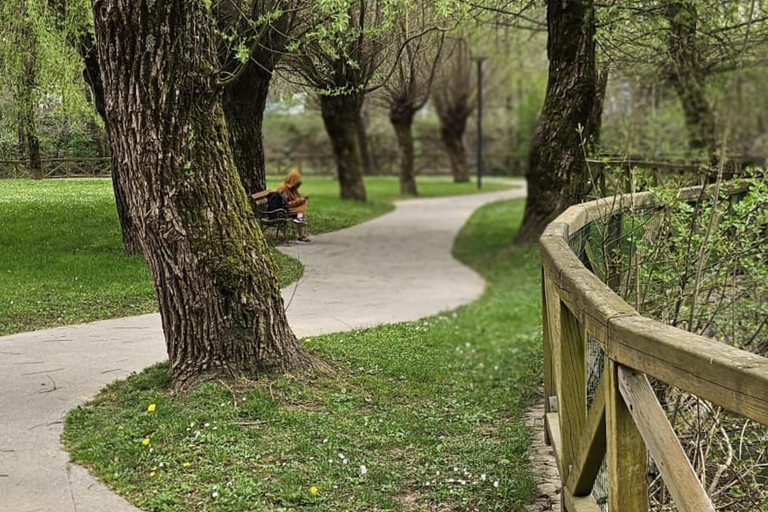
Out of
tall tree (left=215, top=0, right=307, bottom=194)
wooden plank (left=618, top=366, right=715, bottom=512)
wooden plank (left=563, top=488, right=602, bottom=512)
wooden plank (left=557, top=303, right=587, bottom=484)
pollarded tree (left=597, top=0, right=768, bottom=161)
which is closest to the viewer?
wooden plank (left=618, top=366, right=715, bottom=512)

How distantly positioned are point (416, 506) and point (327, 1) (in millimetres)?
3141

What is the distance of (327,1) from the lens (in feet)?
16.4

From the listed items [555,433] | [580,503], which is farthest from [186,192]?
[580,503]

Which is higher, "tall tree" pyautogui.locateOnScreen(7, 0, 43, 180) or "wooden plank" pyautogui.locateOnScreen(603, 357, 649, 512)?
"tall tree" pyautogui.locateOnScreen(7, 0, 43, 180)

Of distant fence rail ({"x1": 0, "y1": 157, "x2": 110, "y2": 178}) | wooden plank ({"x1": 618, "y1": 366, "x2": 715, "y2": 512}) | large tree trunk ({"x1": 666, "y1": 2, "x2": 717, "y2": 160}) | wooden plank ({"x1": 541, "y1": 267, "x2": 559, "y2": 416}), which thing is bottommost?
wooden plank ({"x1": 541, "y1": 267, "x2": 559, "y2": 416})

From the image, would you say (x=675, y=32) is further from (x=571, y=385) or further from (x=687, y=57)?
(x=571, y=385)

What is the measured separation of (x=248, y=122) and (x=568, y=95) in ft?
14.3

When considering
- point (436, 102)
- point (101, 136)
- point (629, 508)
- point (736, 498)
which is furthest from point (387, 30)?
point (436, 102)

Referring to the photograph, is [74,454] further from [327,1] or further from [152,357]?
[327,1]

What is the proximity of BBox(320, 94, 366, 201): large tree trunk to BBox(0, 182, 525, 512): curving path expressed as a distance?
119 centimetres

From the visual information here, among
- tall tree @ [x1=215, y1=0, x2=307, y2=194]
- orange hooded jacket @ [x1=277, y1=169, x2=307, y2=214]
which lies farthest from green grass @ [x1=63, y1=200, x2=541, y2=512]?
tall tree @ [x1=215, y1=0, x2=307, y2=194]

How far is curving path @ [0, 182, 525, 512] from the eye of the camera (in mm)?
3932

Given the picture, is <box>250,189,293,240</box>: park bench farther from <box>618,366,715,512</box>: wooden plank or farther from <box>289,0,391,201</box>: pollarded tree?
<box>618,366,715,512</box>: wooden plank

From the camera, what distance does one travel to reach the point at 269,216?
21.4 feet
